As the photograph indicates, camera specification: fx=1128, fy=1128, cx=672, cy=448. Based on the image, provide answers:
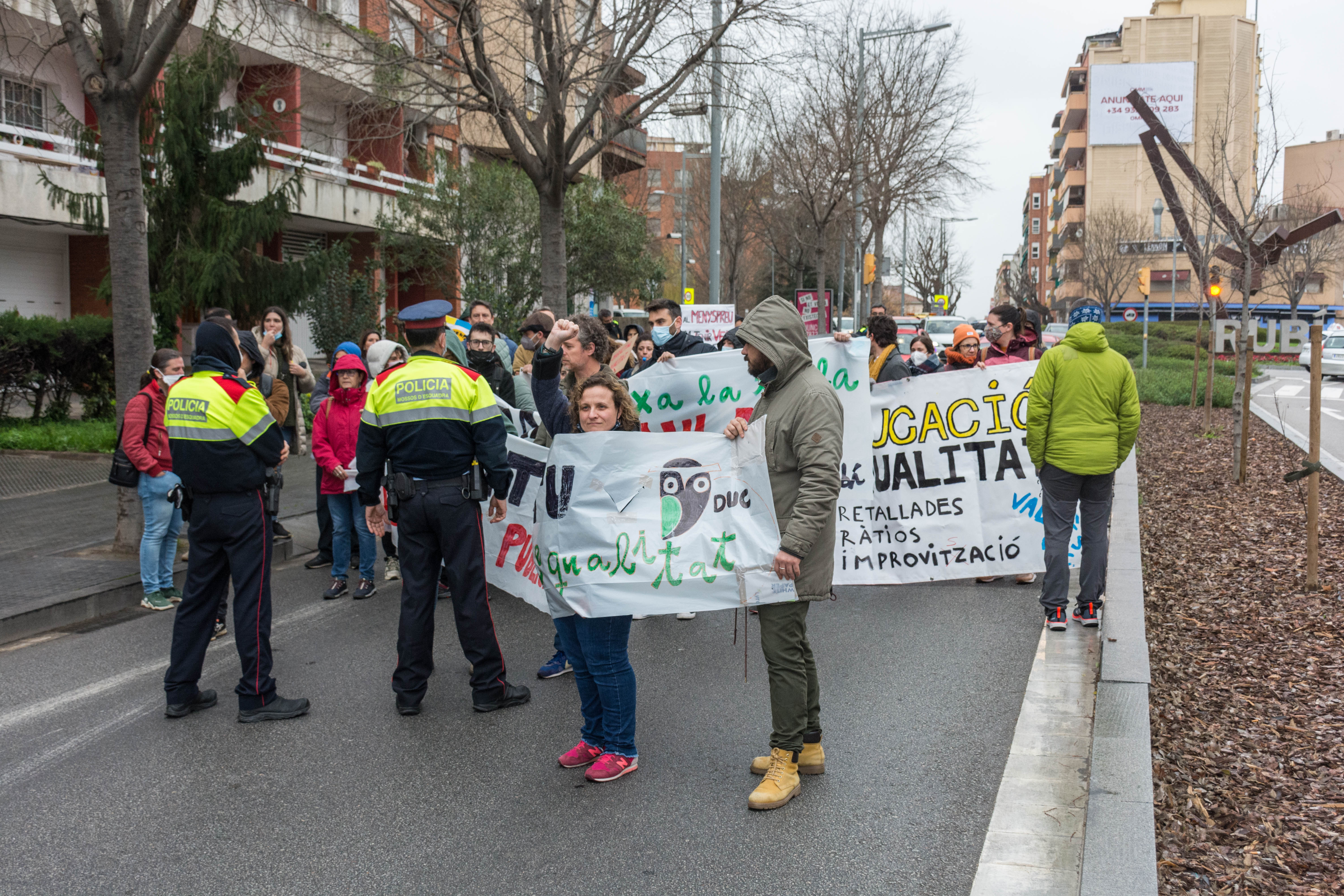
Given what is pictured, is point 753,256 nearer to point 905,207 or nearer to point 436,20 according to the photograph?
point 905,207

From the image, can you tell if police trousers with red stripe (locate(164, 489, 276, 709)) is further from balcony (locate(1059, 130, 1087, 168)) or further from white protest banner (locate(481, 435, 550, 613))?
balcony (locate(1059, 130, 1087, 168))

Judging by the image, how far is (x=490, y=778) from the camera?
15.4 ft

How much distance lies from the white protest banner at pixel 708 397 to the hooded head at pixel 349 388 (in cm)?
218

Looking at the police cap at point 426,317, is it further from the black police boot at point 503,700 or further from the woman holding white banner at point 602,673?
the black police boot at point 503,700

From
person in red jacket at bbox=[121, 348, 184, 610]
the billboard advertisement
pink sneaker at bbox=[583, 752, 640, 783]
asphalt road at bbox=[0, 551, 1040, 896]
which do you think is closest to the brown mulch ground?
asphalt road at bbox=[0, 551, 1040, 896]

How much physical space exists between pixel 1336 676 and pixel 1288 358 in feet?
168

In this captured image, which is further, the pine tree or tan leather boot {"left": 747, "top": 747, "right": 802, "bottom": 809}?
the pine tree

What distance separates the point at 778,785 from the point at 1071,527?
3209 mm

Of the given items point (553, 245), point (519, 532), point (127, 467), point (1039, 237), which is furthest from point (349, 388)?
point (1039, 237)

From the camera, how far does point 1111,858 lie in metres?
3.65

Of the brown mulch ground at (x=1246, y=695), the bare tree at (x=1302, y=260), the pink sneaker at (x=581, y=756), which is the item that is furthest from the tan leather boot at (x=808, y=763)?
the bare tree at (x=1302, y=260)

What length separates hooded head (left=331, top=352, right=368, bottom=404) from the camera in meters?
8.19

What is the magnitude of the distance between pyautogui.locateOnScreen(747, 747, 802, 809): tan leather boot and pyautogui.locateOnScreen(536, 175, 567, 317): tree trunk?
35.7ft

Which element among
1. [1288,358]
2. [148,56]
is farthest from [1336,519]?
[1288,358]
